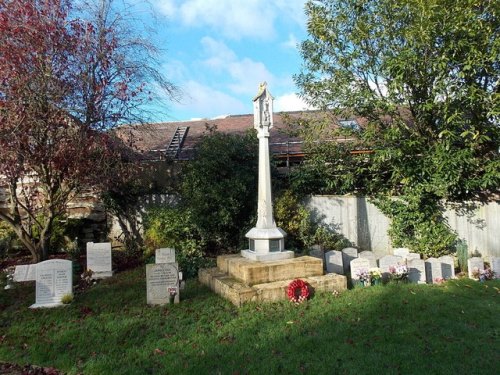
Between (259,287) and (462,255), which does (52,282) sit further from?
(462,255)

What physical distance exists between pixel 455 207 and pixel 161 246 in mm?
8045

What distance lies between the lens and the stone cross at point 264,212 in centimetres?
762

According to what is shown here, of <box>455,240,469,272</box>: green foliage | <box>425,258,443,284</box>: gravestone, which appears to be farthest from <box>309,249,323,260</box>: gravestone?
<box>455,240,469,272</box>: green foliage

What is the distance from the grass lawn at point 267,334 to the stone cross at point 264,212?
1.24m

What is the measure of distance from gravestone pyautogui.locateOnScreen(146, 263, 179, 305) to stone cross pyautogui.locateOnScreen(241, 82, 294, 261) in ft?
5.47

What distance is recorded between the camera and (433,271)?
27.7 ft

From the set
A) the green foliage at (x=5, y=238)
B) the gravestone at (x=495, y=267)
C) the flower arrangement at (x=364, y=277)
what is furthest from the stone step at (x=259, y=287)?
the green foliage at (x=5, y=238)

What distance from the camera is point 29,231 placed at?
10.7m

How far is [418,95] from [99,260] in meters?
8.80

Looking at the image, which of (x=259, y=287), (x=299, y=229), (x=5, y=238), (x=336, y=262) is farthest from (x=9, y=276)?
(x=336, y=262)

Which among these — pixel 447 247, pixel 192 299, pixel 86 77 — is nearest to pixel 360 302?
pixel 192 299

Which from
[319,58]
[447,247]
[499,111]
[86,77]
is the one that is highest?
[319,58]

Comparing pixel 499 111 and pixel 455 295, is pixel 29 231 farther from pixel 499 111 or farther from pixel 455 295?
pixel 499 111

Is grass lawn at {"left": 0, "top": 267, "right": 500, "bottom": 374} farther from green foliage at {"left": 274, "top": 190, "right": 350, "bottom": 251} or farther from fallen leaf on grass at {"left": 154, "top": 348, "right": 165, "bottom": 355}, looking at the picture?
green foliage at {"left": 274, "top": 190, "right": 350, "bottom": 251}
